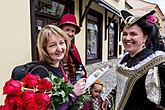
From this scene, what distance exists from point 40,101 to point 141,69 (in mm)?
773

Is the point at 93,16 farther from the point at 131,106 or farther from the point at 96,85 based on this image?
the point at 131,106

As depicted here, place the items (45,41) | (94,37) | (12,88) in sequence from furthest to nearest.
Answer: (94,37) < (45,41) < (12,88)

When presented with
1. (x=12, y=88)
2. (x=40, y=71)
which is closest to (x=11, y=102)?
(x=12, y=88)

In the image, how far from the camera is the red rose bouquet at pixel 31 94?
3.51 ft

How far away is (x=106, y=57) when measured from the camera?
9672 millimetres

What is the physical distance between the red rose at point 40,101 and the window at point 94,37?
6.19 metres

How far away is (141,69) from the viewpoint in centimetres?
155

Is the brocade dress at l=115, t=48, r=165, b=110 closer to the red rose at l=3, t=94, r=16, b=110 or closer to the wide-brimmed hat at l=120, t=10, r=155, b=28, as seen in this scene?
the wide-brimmed hat at l=120, t=10, r=155, b=28

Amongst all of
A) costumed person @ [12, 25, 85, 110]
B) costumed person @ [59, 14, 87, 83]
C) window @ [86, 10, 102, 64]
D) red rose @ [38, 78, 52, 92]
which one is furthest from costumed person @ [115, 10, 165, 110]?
window @ [86, 10, 102, 64]

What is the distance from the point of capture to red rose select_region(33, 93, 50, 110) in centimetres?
107

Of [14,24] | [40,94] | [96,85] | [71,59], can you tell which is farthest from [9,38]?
[40,94]

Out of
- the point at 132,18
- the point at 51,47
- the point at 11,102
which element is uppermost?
the point at 132,18

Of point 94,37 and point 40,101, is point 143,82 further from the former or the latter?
point 94,37

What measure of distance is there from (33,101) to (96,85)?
1718 millimetres
